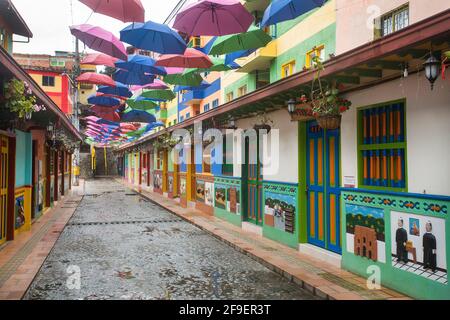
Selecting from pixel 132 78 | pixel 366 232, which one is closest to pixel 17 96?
pixel 132 78

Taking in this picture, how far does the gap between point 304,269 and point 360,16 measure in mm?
5823

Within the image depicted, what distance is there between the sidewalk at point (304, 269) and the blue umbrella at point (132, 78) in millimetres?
5546

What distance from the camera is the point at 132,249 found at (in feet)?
32.8

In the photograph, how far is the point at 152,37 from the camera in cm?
973

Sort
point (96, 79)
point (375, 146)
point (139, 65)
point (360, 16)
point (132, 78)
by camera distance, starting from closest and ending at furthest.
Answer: point (375, 146), point (360, 16), point (139, 65), point (132, 78), point (96, 79)

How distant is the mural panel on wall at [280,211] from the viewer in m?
9.86

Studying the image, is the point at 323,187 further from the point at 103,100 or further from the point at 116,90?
the point at 103,100

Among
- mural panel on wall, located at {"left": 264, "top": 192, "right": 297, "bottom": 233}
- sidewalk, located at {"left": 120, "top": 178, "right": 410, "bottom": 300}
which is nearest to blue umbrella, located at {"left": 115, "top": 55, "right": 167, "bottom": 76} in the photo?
mural panel on wall, located at {"left": 264, "top": 192, "right": 297, "bottom": 233}

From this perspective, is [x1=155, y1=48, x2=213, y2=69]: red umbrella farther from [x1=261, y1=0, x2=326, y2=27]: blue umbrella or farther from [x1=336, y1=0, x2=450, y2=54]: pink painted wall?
[x1=336, y1=0, x2=450, y2=54]: pink painted wall

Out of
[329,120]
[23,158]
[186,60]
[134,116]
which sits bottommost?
[23,158]

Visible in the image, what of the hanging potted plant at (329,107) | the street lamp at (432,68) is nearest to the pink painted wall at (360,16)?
the hanging potted plant at (329,107)

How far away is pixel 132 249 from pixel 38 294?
11.9 feet

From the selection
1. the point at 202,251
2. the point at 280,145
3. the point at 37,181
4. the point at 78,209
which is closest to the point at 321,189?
the point at 280,145

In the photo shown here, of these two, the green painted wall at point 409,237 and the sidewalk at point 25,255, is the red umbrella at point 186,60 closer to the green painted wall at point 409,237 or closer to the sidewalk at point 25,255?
the sidewalk at point 25,255
